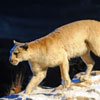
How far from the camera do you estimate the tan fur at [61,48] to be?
15.3ft

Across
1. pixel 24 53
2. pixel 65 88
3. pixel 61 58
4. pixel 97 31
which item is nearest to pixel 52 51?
pixel 61 58

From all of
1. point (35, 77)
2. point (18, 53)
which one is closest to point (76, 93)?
point (35, 77)

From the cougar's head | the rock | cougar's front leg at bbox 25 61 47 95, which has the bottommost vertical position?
the rock

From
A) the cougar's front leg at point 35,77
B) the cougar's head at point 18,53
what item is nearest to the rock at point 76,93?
the cougar's front leg at point 35,77

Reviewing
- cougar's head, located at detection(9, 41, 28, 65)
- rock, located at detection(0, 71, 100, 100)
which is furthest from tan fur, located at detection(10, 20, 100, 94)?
rock, located at detection(0, 71, 100, 100)

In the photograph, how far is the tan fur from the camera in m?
4.67

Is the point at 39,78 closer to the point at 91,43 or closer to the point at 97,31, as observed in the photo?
the point at 91,43

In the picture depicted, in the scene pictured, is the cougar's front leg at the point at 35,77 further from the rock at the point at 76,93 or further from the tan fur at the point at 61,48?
the rock at the point at 76,93

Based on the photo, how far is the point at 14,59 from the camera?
453cm

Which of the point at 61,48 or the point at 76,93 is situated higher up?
the point at 61,48

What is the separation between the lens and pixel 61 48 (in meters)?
4.87

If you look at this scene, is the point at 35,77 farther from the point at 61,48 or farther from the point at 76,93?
the point at 76,93

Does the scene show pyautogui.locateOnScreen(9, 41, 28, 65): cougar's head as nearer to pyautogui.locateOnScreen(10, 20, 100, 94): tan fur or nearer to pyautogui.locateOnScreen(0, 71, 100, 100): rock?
pyautogui.locateOnScreen(10, 20, 100, 94): tan fur

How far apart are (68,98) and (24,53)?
1.42 m
